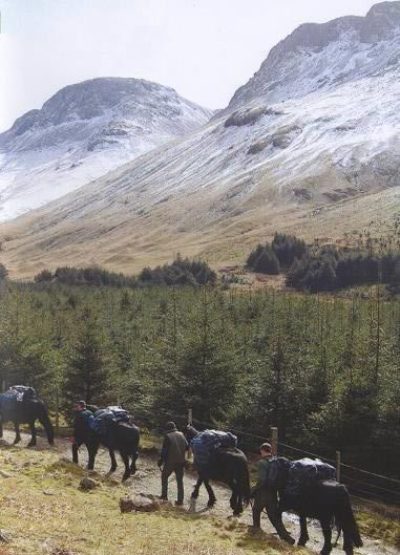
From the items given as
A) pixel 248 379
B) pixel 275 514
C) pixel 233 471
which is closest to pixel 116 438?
pixel 233 471

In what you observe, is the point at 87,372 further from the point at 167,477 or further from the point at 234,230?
the point at 234,230

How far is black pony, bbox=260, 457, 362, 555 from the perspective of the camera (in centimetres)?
1326

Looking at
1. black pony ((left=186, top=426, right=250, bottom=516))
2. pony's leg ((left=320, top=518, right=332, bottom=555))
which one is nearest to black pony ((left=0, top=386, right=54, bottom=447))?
black pony ((left=186, top=426, right=250, bottom=516))

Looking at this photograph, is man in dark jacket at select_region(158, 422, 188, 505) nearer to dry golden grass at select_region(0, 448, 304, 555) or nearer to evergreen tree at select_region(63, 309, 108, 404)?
dry golden grass at select_region(0, 448, 304, 555)

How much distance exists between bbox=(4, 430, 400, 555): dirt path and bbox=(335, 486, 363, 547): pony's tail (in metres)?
0.86

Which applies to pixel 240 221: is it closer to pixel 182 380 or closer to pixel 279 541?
pixel 182 380

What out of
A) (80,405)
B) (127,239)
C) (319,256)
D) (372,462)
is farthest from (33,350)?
(127,239)

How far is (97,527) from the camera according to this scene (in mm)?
12602

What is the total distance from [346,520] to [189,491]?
554cm

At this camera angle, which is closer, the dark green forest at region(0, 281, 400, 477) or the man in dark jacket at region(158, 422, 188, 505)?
the man in dark jacket at region(158, 422, 188, 505)

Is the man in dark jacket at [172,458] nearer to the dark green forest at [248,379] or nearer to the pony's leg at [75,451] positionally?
the pony's leg at [75,451]

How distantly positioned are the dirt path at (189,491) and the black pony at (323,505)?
0.64m

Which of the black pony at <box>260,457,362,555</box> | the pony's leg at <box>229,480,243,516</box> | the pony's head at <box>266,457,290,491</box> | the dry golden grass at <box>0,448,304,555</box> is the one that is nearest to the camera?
the dry golden grass at <box>0,448,304,555</box>

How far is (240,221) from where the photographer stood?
591 feet
